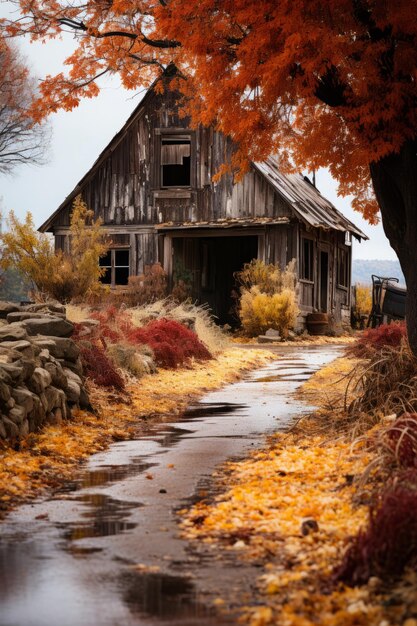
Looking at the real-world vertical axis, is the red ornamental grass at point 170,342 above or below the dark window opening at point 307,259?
below

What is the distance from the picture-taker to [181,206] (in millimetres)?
32219

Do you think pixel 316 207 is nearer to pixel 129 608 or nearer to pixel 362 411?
pixel 362 411

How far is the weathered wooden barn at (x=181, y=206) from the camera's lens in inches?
1229

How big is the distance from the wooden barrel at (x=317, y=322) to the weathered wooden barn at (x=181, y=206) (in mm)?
314

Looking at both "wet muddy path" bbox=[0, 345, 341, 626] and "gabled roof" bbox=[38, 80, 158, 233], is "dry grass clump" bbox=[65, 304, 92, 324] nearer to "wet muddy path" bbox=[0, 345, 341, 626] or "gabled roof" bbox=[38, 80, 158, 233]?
"wet muddy path" bbox=[0, 345, 341, 626]


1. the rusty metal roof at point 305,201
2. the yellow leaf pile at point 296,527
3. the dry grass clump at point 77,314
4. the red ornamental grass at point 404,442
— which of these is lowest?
the yellow leaf pile at point 296,527

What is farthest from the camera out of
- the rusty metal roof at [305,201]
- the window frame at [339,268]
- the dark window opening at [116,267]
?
the window frame at [339,268]

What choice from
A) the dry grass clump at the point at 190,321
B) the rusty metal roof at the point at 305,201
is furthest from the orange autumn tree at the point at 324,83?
the rusty metal roof at the point at 305,201

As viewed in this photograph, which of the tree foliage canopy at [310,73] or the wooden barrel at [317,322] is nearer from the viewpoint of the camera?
the tree foliage canopy at [310,73]

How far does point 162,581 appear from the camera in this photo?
5.19 meters

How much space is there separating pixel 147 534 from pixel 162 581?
3.54ft

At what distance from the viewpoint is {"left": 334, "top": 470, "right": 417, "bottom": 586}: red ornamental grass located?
4938 millimetres

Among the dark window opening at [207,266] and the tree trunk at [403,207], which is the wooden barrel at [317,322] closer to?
the dark window opening at [207,266]

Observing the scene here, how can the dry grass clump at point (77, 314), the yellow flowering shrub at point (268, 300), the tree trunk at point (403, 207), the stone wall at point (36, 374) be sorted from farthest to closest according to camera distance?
1. the yellow flowering shrub at point (268, 300)
2. the dry grass clump at point (77, 314)
3. the tree trunk at point (403, 207)
4. the stone wall at point (36, 374)
